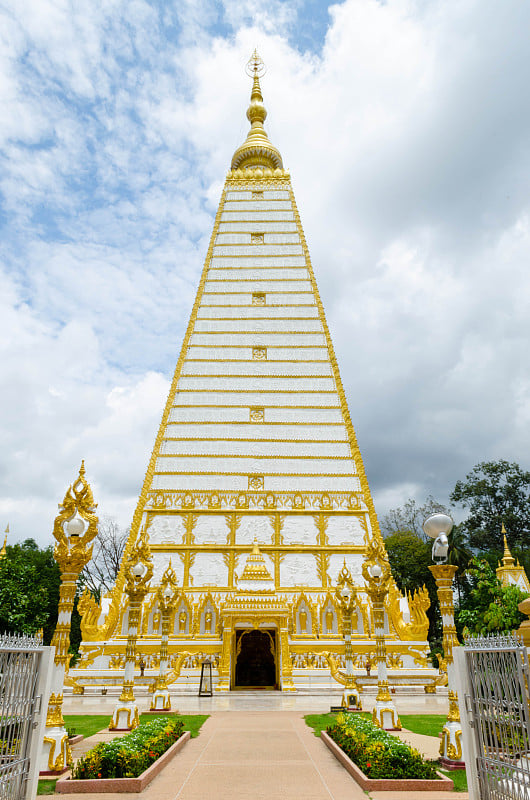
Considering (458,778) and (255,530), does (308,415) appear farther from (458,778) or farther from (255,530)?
(458,778)

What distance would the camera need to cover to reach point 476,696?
471 cm

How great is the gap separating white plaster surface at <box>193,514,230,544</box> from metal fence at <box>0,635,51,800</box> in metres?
19.7

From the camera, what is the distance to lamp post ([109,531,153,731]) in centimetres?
1008

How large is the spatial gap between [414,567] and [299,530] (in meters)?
20.2

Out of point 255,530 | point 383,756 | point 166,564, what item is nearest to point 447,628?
point 383,756

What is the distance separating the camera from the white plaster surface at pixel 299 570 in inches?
923

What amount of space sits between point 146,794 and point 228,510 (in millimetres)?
19216

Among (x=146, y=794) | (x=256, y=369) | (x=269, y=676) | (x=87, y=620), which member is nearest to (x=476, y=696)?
(x=146, y=794)

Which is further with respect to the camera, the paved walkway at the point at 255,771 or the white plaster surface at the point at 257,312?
the white plaster surface at the point at 257,312

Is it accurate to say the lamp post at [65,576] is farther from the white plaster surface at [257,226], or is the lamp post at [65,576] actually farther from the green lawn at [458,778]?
the white plaster surface at [257,226]

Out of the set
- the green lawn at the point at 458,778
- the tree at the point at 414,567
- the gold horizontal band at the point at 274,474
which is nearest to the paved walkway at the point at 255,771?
the green lawn at the point at 458,778

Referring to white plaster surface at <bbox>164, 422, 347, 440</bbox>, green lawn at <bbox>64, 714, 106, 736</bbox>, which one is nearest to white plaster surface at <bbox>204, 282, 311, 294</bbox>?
white plaster surface at <bbox>164, 422, 347, 440</bbox>

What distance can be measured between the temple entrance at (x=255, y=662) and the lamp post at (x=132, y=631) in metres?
9.40

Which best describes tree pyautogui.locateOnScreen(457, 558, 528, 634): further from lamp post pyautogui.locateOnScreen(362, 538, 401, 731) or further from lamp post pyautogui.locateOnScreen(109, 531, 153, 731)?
lamp post pyautogui.locateOnScreen(109, 531, 153, 731)
